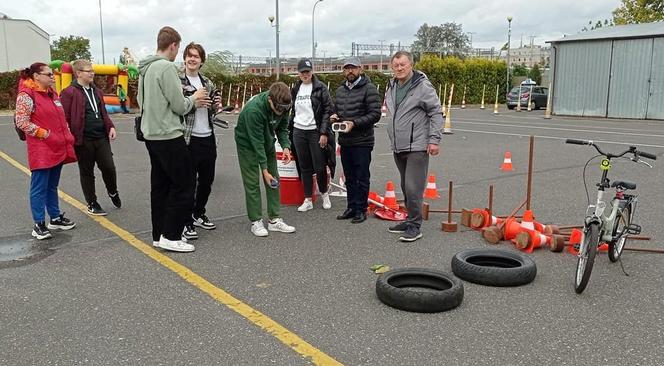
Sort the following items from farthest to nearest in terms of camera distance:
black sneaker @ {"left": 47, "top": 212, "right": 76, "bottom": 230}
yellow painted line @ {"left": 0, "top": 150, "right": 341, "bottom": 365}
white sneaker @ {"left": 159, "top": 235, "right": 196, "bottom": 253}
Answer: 1. black sneaker @ {"left": 47, "top": 212, "right": 76, "bottom": 230}
2. white sneaker @ {"left": 159, "top": 235, "right": 196, "bottom": 253}
3. yellow painted line @ {"left": 0, "top": 150, "right": 341, "bottom": 365}

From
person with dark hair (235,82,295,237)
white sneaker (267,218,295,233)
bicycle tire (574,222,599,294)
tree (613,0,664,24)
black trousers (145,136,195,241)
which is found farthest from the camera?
tree (613,0,664,24)

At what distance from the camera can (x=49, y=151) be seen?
589cm

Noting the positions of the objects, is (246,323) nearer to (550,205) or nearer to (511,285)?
(511,285)

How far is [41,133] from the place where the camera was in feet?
18.8

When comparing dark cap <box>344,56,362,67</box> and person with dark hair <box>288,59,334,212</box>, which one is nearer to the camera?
dark cap <box>344,56,362,67</box>

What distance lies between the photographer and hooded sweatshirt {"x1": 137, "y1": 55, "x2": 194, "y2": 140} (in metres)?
5.04

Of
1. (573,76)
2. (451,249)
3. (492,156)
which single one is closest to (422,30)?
(573,76)

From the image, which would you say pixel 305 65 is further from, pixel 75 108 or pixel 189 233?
pixel 75 108

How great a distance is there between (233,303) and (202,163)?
2048mm

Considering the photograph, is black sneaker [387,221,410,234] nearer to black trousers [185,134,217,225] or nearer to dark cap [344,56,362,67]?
dark cap [344,56,362,67]

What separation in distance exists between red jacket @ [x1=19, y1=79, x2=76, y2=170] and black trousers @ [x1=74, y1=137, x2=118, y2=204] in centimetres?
61

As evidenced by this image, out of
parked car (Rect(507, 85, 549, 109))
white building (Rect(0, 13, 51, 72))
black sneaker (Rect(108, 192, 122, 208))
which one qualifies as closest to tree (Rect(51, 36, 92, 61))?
white building (Rect(0, 13, 51, 72))

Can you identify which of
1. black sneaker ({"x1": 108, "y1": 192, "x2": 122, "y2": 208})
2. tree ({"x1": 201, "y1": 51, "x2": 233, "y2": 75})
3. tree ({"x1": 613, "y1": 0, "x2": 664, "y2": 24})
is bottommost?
black sneaker ({"x1": 108, "y1": 192, "x2": 122, "y2": 208})

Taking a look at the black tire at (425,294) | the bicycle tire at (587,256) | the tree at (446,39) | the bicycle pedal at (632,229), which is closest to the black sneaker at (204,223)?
the black tire at (425,294)
